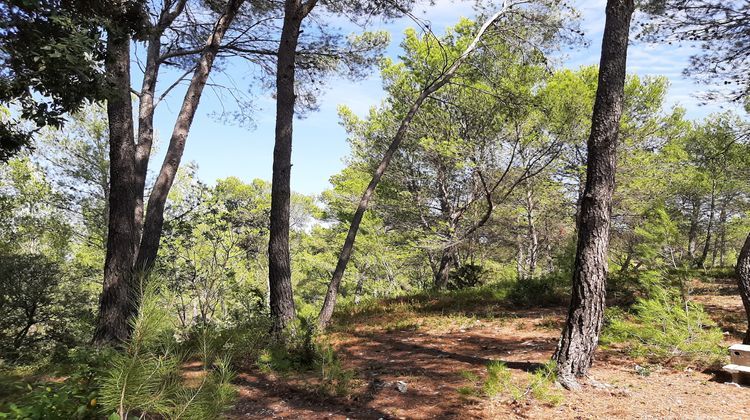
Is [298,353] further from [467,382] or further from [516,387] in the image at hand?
[516,387]

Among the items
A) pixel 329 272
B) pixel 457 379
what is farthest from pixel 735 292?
pixel 329 272

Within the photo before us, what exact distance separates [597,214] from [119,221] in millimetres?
5473

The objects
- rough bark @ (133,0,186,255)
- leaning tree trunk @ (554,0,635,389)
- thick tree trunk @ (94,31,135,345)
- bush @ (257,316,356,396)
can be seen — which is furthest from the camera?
rough bark @ (133,0,186,255)

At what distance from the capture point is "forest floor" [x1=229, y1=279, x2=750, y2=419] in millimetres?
3254

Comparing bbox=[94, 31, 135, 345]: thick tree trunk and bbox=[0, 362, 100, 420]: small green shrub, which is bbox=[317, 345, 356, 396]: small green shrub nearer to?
bbox=[0, 362, 100, 420]: small green shrub

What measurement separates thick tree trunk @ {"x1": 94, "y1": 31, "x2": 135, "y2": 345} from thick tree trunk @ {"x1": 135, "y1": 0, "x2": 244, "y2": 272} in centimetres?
69

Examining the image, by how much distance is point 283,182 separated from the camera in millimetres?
5734

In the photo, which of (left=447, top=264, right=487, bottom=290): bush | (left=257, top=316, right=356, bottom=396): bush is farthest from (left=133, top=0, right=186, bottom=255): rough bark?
(left=447, top=264, right=487, bottom=290): bush

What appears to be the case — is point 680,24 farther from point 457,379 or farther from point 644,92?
point 644,92

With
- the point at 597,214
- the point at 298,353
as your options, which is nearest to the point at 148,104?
the point at 298,353

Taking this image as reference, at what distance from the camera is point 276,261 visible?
563cm

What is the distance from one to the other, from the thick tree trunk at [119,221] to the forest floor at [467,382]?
6.18ft

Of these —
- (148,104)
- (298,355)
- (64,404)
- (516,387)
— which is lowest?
(298,355)

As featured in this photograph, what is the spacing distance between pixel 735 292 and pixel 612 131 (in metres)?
6.93
